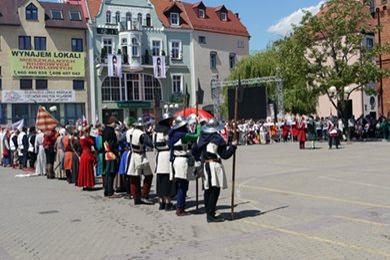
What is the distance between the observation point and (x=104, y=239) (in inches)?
343

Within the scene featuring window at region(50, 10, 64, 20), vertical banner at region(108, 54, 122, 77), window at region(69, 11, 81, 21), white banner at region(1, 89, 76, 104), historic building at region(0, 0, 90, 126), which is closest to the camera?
white banner at region(1, 89, 76, 104)

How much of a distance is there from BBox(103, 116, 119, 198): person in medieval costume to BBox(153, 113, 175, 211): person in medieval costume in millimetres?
2222

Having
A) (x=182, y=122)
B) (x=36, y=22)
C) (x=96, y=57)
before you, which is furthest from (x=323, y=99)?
(x=182, y=122)

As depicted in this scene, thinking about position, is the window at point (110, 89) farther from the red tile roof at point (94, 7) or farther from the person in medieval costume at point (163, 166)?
the person in medieval costume at point (163, 166)

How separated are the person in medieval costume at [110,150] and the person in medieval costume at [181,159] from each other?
2.95m

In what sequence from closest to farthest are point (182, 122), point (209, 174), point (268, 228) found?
point (268, 228), point (209, 174), point (182, 122)

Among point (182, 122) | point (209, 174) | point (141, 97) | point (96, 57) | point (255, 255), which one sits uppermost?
point (96, 57)

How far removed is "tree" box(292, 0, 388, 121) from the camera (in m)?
33.4

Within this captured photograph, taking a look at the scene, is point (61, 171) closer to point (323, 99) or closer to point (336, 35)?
point (336, 35)

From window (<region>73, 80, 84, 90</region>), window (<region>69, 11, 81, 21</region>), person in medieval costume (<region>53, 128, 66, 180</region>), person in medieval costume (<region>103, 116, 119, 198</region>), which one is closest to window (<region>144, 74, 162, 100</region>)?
window (<region>73, 80, 84, 90</region>)

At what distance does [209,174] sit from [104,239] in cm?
208

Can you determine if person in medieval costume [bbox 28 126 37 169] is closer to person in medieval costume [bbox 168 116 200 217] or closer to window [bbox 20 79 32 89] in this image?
person in medieval costume [bbox 168 116 200 217]

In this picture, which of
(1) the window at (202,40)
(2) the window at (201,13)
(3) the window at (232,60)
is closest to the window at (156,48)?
(1) the window at (202,40)

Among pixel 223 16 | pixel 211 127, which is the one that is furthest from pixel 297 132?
pixel 223 16
